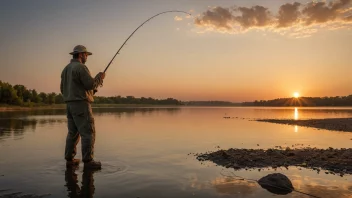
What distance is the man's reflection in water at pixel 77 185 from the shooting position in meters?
6.86

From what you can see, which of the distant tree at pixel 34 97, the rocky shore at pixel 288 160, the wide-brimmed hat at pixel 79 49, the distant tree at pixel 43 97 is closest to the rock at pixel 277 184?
the rocky shore at pixel 288 160

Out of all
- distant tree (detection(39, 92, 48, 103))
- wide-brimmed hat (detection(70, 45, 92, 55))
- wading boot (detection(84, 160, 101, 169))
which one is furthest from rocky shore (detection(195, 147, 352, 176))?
distant tree (detection(39, 92, 48, 103))

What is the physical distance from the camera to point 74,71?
905 cm

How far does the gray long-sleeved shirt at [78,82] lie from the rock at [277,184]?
538 cm

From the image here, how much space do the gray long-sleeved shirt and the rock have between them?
17.6ft

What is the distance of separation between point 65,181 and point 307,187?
20.1 ft

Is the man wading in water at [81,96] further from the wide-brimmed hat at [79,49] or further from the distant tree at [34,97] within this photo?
the distant tree at [34,97]

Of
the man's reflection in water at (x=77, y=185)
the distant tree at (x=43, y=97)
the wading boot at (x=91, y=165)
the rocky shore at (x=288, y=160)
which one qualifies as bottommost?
the rocky shore at (x=288, y=160)

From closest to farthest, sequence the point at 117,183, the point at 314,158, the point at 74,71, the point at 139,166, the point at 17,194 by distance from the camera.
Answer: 1. the point at 17,194
2. the point at 117,183
3. the point at 74,71
4. the point at 139,166
5. the point at 314,158

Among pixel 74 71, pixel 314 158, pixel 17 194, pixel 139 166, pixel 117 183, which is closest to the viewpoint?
pixel 17 194

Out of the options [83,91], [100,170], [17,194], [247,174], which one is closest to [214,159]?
[247,174]

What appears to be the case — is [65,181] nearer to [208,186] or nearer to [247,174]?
[208,186]

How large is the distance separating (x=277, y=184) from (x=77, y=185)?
4.86 metres

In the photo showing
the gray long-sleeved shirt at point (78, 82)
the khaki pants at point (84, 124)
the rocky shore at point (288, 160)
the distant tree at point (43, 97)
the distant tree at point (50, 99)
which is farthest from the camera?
the distant tree at point (43, 97)
